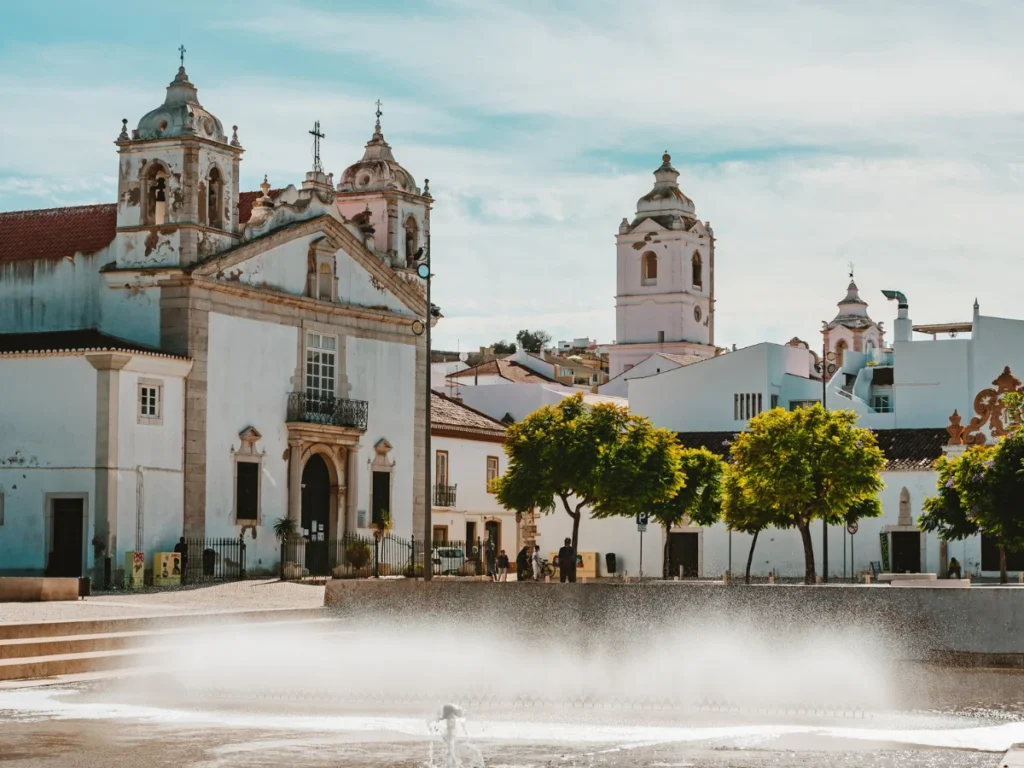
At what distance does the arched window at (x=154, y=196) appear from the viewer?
127 ft

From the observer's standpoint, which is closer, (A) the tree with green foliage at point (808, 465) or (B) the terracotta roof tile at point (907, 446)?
(A) the tree with green foliage at point (808, 465)

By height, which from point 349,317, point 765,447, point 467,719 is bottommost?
point 467,719

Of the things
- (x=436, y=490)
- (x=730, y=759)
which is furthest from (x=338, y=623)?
(x=436, y=490)

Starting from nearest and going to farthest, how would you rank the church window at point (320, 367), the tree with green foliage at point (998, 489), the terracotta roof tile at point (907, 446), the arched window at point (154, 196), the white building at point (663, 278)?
the tree with green foliage at point (998, 489) → the arched window at point (154, 196) → the church window at point (320, 367) → the terracotta roof tile at point (907, 446) → the white building at point (663, 278)

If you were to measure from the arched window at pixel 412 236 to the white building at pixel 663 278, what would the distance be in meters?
47.0

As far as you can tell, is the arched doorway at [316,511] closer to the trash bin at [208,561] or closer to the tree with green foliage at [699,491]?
the trash bin at [208,561]

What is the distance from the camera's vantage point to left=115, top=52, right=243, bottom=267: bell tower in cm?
3828

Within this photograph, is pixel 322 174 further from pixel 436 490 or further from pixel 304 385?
pixel 436 490

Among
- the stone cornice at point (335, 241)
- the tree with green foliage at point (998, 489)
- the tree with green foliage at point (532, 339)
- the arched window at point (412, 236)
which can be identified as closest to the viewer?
the tree with green foliage at point (998, 489)

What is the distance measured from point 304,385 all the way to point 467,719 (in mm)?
26095

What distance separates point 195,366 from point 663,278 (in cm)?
→ 5985

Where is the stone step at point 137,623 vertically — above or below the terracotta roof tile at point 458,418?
below

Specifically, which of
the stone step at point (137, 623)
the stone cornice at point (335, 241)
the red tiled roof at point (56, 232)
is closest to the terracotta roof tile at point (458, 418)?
the stone cornice at point (335, 241)

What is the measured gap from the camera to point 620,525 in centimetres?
5631
